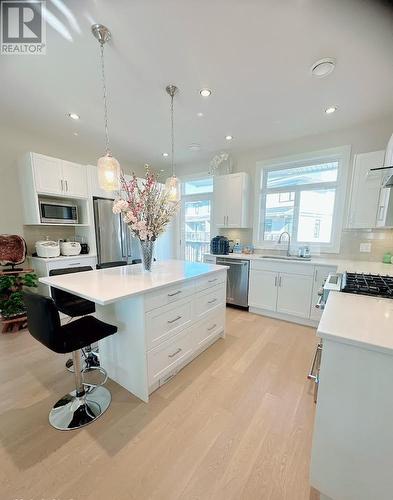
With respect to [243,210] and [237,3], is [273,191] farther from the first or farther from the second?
[237,3]

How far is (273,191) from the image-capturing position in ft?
12.1

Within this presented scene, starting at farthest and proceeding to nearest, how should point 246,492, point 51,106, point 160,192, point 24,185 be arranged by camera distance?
point 24,185
point 51,106
point 160,192
point 246,492

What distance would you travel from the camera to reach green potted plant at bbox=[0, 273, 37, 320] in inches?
104

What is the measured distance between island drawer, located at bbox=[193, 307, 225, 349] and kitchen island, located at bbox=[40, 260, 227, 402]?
0.01 m

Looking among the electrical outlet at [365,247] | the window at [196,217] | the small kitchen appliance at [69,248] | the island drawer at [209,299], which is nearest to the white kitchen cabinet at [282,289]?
the electrical outlet at [365,247]

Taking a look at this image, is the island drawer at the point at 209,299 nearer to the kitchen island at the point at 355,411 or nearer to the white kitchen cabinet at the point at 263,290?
the white kitchen cabinet at the point at 263,290

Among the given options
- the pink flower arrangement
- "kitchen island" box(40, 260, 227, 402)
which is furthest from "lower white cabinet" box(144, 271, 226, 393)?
the pink flower arrangement

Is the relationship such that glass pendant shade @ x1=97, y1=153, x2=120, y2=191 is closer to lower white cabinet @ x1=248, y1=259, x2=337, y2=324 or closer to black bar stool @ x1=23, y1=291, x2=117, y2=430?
black bar stool @ x1=23, y1=291, x2=117, y2=430

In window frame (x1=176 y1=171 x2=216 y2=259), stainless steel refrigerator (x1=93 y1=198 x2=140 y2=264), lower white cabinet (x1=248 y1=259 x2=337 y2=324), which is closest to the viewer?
lower white cabinet (x1=248 y1=259 x2=337 y2=324)

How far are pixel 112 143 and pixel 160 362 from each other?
3622 millimetres

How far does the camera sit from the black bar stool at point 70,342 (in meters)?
1.26

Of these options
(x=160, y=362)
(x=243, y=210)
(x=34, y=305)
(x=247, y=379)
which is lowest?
(x=247, y=379)

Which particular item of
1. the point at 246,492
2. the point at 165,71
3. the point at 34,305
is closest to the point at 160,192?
the point at 165,71

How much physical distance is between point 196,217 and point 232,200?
115 cm
